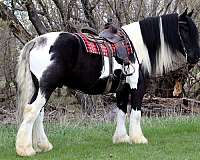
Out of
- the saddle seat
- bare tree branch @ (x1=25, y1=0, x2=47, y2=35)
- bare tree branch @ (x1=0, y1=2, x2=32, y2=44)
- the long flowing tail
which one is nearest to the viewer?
the long flowing tail

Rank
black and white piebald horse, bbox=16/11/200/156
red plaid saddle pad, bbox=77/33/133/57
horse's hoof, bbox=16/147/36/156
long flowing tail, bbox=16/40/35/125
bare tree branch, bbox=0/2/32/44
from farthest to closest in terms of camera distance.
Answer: bare tree branch, bbox=0/2/32/44, red plaid saddle pad, bbox=77/33/133/57, long flowing tail, bbox=16/40/35/125, black and white piebald horse, bbox=16/11/200/156, horse's hoof, bbox=16/147/36/156

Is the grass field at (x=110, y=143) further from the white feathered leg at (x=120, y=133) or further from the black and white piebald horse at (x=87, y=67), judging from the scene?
the black and white piebald horse at (x=87, y=67)

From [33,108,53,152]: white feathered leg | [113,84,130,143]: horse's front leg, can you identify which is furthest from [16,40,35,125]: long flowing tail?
[113,84,130,143]: horse's front leg

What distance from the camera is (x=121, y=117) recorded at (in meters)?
7.77

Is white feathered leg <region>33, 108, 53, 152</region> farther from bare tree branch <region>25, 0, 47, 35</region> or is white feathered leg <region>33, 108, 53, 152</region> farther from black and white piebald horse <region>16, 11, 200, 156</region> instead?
bare tree branch <region>25, 0, 47, 35</region>

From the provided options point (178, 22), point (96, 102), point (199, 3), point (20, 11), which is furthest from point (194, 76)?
point (178, 22)

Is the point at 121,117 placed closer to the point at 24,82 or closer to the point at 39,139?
the point at 39,139

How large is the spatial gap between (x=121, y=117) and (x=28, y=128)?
1.85m

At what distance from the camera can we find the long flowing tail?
6707 millimetres

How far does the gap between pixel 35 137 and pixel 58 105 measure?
26.3 ft

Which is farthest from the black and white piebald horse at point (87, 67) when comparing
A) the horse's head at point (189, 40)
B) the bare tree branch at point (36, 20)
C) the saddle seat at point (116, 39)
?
the bare tree branch at point (36, 20)

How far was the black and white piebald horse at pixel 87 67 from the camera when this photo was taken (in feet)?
21.6

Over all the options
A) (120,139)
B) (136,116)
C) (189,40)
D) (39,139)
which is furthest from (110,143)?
(189,40)

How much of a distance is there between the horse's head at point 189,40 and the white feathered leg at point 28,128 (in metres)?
2.60
